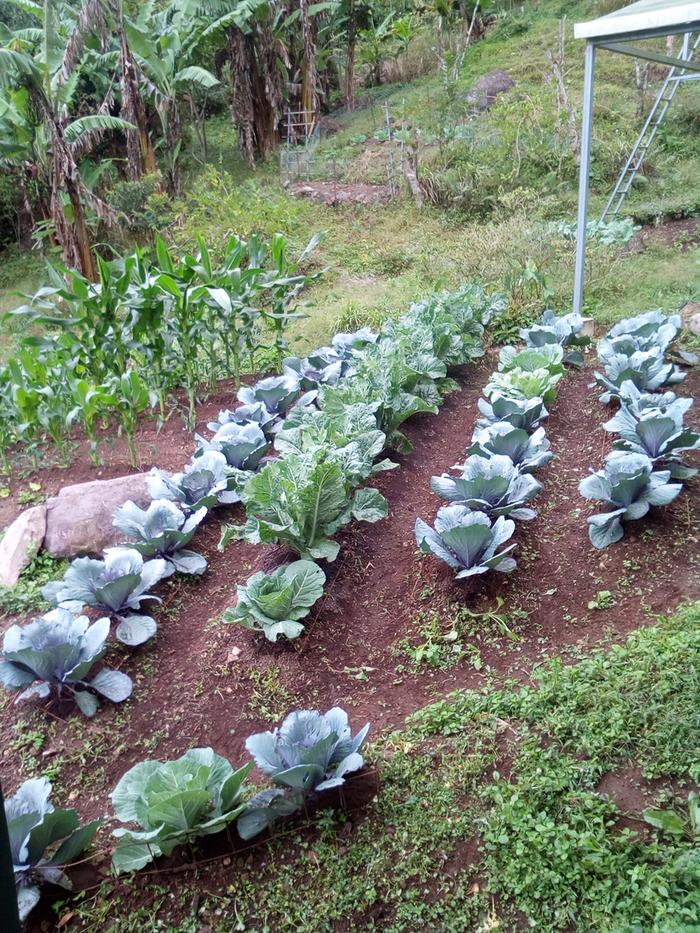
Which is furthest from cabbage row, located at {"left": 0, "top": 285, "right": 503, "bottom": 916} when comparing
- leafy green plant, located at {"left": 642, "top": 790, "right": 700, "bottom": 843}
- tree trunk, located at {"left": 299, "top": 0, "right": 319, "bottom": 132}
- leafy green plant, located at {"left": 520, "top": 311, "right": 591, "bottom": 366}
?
tree trunk, located at {"left": 299, "top": 0, "right": 319, "bottom": 132}

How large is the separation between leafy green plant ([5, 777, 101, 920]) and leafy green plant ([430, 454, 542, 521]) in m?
2.14

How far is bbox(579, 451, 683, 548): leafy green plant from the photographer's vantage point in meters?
3.25

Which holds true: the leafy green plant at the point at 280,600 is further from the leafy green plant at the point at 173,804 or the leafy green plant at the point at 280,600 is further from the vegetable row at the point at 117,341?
the vegetable row at the point at 117,341

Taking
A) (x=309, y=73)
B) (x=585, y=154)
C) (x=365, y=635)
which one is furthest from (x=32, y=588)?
(x=309, y=73)

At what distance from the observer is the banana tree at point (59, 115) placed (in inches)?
354

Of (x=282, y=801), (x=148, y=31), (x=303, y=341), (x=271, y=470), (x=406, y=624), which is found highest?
(x=148, y=31)

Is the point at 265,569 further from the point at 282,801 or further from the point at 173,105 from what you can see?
the point at 173,105

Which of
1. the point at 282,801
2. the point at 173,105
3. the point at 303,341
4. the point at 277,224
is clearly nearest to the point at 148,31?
the point at 173,105

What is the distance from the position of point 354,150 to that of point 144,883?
16132 mm

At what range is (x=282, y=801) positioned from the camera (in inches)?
85.5

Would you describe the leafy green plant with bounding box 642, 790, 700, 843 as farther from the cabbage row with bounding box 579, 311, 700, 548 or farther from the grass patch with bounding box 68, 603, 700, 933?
the cabbage row with bounding box 579, 311, 700, 548

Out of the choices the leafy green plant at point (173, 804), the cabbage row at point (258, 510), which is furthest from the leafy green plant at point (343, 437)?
the leafy green plant at point (173, 804)

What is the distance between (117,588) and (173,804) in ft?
4.08

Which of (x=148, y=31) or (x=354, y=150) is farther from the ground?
(x=148, y=31)
